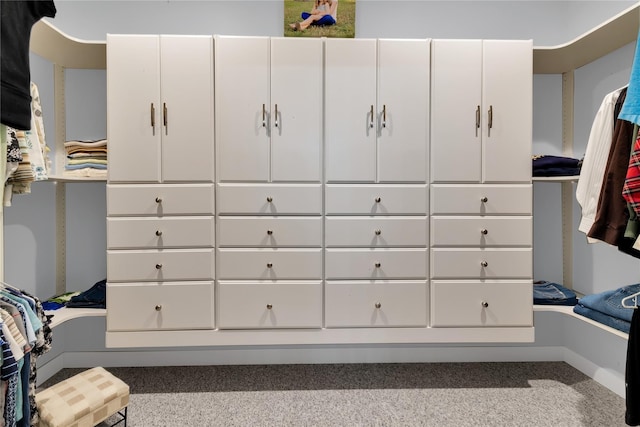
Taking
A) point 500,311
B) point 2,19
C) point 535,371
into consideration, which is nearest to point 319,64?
point 2,19

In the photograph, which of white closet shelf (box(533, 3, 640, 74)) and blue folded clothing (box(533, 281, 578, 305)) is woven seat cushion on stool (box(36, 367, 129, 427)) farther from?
white closet shelf (box(533, 3, 640, 74))

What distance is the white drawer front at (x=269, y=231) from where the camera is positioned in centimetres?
190

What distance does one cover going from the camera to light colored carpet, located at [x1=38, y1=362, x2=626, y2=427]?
5.70 feet

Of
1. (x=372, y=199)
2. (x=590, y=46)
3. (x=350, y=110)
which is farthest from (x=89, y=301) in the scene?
(x=590, y=46)

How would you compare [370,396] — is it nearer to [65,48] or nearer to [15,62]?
[15,62]

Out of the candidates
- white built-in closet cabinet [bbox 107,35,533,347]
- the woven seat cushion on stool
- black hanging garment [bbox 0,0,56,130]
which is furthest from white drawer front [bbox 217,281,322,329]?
black hanging garment [bbox 0,0,56,130]

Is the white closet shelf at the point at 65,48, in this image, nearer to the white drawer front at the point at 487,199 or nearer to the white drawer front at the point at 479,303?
the white drawer front at the point at 487,199

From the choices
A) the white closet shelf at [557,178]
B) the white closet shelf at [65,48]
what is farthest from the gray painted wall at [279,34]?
the white closet shelf at [557,178]

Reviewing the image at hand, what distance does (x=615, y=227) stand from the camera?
4.46 feet

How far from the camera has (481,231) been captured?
1.94 meters

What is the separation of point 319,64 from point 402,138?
62 cm

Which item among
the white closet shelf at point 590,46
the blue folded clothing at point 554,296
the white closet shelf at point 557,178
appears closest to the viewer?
the white closet shelf at point 590,46

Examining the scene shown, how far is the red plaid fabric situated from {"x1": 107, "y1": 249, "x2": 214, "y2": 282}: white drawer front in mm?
1858

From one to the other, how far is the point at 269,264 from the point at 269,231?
0.18m
